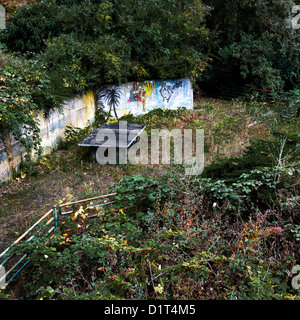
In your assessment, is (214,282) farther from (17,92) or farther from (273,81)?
(273,81)

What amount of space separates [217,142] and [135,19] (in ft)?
21.9

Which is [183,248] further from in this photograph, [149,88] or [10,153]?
[149,88]

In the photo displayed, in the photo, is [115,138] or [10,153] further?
[115,138]

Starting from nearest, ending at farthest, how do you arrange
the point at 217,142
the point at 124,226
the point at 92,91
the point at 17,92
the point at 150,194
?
the point at 124,226
the point at 150,194
the point at 17,92
the point at 217,142
the point at 92,91

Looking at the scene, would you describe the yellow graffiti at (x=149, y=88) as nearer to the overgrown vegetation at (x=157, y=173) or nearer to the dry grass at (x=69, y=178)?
the overgrown vegetation at (x=157, y=173)

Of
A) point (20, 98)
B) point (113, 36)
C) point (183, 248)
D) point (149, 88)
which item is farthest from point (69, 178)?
point (113, 36)

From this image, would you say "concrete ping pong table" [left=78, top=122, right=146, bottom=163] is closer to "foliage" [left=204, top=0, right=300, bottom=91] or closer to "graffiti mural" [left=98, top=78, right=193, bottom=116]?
"graffiti mural" [left=98, top=78, right=193, bottom=116]

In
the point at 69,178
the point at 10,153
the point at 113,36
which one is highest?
the point at 113,36

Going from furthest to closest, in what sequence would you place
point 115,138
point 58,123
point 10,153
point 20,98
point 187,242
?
point 58,123, point 115,138, point 10,153, point 20,98, point 187,242

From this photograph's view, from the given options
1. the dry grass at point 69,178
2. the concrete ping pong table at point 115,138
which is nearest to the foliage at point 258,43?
the dry grass at point 69,178

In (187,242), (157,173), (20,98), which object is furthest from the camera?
(157,173)

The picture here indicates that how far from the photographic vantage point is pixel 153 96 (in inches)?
514

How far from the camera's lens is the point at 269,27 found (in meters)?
15.1
